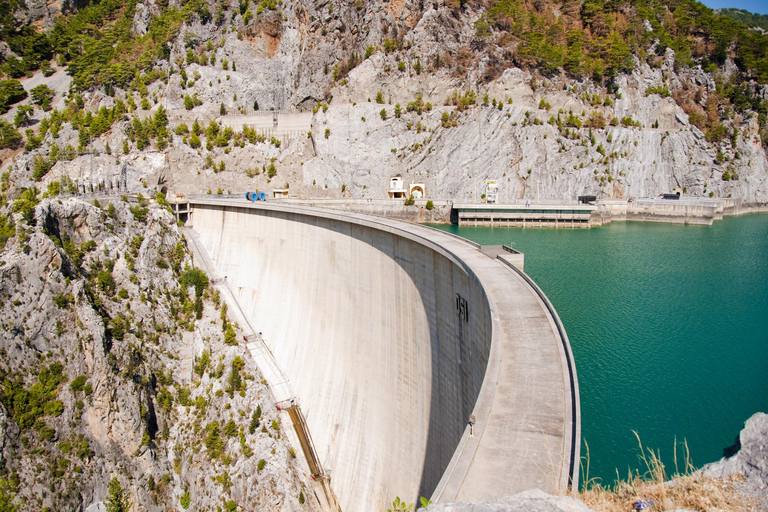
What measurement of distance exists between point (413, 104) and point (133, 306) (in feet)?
122

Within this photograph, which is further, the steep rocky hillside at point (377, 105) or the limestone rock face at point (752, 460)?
the steep rocky hillside at point (377, 105)

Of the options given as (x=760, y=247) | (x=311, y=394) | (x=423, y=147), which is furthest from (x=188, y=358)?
(x=760, y=247)

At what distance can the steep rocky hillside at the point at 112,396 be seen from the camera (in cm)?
1939

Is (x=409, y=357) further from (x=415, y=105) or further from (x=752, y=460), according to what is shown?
(x=415, y=105)

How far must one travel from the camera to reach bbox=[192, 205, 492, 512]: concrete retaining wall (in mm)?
13680

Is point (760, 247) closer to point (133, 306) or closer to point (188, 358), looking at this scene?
point (188, 358)

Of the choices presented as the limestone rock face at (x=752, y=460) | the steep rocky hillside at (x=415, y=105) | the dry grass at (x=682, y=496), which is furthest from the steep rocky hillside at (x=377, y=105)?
the limestone rock face at (x=752, y=460)

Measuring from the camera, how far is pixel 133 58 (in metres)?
61.8

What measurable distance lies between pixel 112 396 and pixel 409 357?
14914mm

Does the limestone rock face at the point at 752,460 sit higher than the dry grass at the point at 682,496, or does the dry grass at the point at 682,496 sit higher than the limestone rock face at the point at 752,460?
the limestone rock face at the point at 752,460

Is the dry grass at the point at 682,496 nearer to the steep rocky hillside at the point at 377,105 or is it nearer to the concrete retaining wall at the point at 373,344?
the concrete retaining wall at the point at 373,344

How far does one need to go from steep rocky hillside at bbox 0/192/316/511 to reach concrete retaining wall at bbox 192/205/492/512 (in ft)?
7.82

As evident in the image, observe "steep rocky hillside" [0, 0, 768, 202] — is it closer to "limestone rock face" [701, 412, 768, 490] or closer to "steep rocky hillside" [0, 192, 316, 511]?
"steep rocky hillside" [0, 192, 316, 511]

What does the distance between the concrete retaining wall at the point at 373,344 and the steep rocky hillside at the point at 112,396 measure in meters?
2.38
